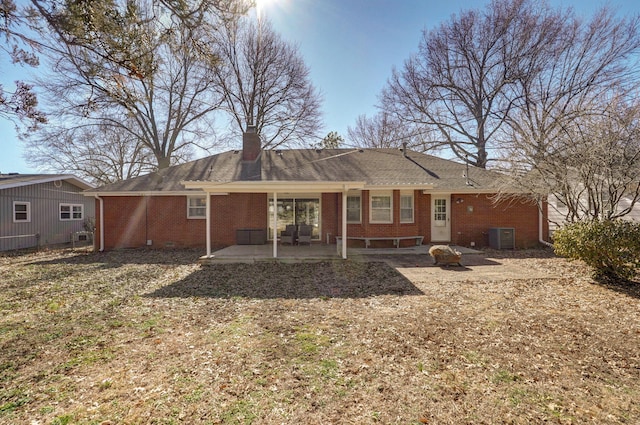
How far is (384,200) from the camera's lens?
11.7 metres

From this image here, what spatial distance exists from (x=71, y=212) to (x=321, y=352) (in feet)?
62.8

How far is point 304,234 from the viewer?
11680 millimetres

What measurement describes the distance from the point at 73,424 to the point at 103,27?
5.58 metres

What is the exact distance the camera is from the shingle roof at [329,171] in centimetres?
1212

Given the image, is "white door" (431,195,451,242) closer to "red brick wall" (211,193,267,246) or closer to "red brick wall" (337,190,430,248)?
"red brick wall" (337,190,430,248)

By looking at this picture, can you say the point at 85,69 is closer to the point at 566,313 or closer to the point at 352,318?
the point at 352,318

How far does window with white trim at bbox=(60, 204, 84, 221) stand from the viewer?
52.5 feet

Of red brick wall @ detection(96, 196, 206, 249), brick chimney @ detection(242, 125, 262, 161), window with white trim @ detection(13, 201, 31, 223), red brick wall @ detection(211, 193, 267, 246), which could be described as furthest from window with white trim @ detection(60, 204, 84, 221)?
brick chimney @ detection(242, 125, 262, 161)

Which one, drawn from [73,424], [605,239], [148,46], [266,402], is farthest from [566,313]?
[148,46]

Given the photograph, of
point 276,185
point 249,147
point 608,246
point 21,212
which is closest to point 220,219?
point 249,147

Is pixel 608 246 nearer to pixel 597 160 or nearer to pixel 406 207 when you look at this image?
pixel 597 160

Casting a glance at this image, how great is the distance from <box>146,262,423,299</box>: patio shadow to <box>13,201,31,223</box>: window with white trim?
37.6 ft

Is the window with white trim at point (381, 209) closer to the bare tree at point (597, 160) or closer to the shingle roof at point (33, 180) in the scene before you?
the bare tree at point (597, 160)

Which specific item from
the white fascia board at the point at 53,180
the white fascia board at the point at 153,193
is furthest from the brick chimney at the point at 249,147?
the white fascia board at the point at 53,180
